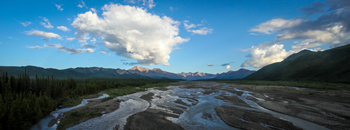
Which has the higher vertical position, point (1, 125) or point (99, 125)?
point (1, 125)

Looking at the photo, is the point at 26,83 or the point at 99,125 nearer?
the point at 99,125

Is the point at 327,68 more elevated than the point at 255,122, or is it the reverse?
the point at 327,68

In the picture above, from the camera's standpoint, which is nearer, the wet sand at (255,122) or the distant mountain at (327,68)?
the wet sand at (255,122)

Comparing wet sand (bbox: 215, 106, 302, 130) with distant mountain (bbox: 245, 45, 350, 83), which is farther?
distant mountain (bbox: 245, 45, 350, 83)

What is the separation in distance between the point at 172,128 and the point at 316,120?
56.2ft

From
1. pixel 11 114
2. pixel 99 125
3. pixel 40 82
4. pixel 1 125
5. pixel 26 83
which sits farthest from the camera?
pixel 40 82

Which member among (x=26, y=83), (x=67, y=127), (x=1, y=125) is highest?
(x=26, y=83)

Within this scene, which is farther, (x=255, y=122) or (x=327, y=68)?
(x=327, y=68)

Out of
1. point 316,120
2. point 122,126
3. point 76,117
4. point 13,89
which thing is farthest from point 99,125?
point 13,89

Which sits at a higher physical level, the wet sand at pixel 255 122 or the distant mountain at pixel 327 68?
the distant mountain at pixel 327 68

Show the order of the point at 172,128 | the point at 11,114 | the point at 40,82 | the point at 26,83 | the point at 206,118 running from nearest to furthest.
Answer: the point at 11,114, the point at 172,128, the point at 206,118, the point at 26,83, the point at 40,82

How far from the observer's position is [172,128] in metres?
14.3

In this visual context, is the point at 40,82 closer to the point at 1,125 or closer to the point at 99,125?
the point at 1,125

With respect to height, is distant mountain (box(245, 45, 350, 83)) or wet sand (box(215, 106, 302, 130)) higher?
distant mountain (box(245, 45, 350, 83))
